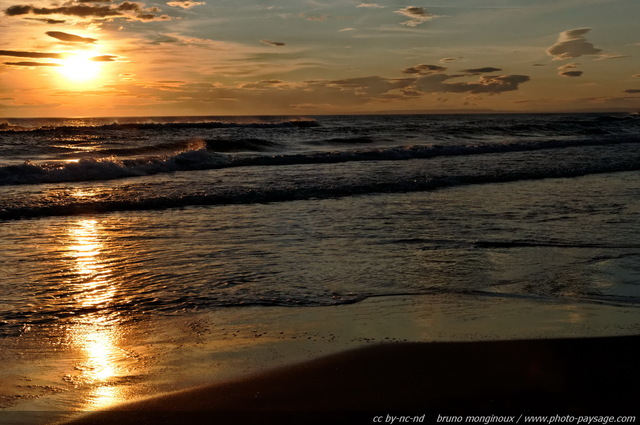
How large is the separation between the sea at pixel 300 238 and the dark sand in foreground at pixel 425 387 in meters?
1.33

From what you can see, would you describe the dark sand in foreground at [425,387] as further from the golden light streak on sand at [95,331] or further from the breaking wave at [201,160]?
the breaking wave at [201,160]

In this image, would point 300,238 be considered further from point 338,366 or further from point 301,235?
point 338,366

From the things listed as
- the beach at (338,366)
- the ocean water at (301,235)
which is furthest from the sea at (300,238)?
the beach at (338,366)

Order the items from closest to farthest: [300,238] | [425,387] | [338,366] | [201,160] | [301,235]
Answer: [425,387] → [338,366] → [300,238] → [301,235] → [201,160]

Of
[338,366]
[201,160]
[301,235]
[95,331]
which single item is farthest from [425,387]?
[201,160]

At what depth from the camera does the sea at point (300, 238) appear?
629 cm

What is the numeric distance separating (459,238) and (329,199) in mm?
4863

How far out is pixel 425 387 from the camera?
402cm

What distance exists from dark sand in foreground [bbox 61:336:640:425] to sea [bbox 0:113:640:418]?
1333 mm

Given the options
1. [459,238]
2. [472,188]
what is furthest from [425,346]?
[472,188]

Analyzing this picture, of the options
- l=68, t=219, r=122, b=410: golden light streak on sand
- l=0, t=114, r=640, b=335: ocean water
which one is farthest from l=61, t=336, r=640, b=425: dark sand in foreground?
l=0, t=114, r=640, b=335: ocean water

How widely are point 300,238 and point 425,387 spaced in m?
5.27

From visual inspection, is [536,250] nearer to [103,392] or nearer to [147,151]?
[103,392]

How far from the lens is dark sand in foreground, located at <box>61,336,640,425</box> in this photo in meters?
3.68
